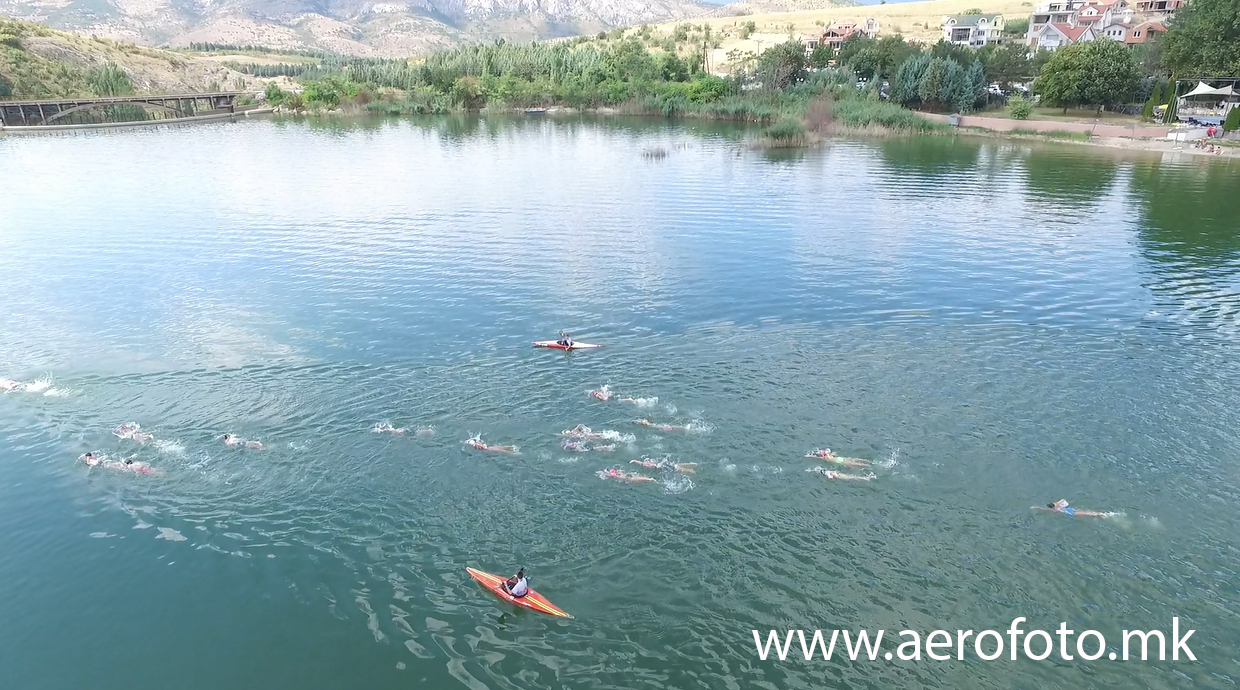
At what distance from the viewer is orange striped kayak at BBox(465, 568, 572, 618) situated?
24.2 metres

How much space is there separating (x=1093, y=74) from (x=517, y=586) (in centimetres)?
15465

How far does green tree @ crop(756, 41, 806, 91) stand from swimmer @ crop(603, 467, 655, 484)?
163992 millimetres

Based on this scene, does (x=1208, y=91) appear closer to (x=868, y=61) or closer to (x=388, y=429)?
(x=868, y=61)

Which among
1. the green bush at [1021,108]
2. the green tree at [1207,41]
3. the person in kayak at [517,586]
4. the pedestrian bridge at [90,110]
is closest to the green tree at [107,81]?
the pedestrian bridge at [90,110]

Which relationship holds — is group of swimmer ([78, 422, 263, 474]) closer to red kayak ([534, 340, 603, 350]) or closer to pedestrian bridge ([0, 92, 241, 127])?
red kayak ([534, 340, 603, 350])

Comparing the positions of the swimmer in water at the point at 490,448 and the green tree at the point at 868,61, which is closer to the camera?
the swimmer in water at the point at 490,448

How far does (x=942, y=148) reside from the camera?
4889 inches

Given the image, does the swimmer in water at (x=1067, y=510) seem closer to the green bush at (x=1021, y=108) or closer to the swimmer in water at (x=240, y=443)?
the swimmer in water at (x=240, y=443)

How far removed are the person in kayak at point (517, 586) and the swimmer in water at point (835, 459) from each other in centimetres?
1436

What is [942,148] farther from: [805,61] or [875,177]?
[805,61]

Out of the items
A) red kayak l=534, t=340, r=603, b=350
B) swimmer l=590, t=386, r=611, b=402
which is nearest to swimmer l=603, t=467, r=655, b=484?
swimmer l=590, t=386, r=611, b=402

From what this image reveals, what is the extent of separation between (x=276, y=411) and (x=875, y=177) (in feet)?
276

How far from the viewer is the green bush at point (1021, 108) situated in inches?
5522

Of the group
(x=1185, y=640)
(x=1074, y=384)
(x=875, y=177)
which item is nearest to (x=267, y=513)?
(x=1185, y=640)
